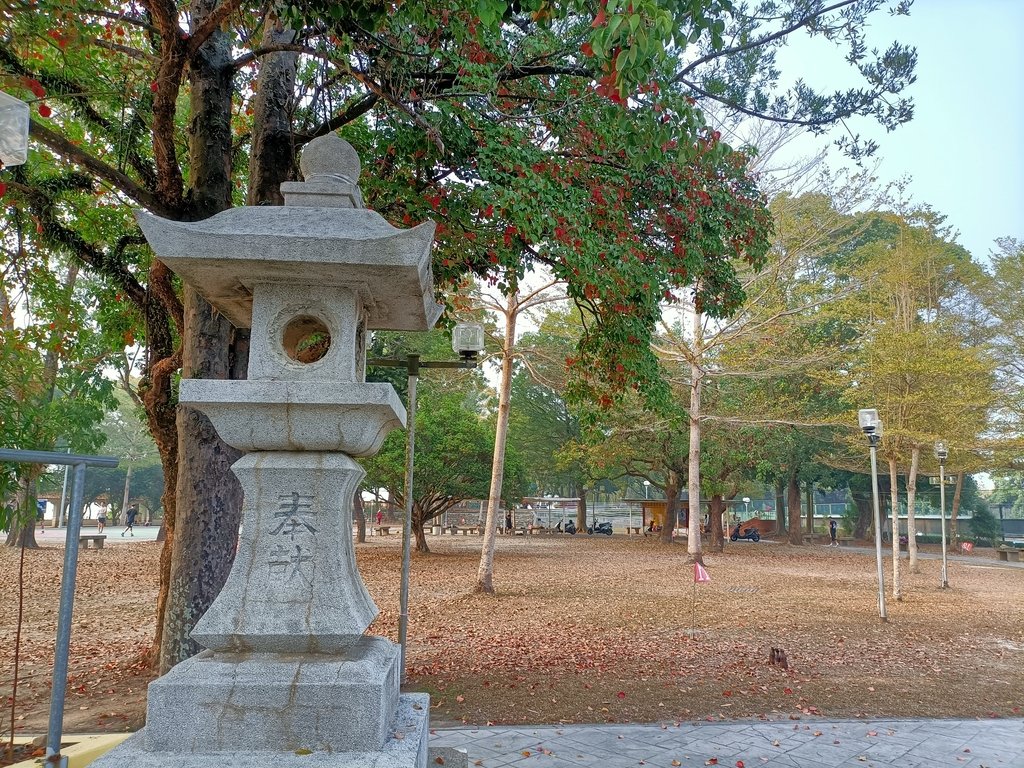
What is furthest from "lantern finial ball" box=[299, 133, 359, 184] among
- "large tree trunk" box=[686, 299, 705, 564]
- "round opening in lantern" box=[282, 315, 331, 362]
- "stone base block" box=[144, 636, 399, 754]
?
"large tree trunk" box=[686, 299, 705, 564]

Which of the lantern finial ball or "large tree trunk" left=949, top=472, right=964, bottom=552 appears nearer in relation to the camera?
the lantern finial ball

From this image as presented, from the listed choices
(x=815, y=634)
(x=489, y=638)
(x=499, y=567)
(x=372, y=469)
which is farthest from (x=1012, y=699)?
(x=372, y=469)

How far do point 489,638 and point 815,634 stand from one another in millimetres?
4809

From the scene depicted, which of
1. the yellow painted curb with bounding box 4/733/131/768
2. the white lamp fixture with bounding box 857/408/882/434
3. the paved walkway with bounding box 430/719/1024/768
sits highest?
the white lamp fixture with bounding box 857/408/882/434

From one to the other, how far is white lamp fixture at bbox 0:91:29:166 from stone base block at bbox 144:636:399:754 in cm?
243

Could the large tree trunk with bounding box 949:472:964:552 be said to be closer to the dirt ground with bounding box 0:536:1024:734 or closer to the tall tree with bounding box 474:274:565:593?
the dirt ground with bounding box 0:536:1024:734

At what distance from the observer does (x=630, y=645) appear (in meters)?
9.31

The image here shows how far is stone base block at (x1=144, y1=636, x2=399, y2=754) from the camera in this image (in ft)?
→ 9.33

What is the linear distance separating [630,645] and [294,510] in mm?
7258

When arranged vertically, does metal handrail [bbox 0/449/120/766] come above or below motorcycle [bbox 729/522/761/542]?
above

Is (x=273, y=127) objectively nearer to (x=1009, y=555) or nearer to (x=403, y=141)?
(x=403, y=141)

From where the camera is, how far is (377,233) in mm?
3184

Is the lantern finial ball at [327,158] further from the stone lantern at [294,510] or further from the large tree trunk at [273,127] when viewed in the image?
the large tree trunk at [273,127]

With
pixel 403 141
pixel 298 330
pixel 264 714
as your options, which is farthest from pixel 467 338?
pixel 264 714
